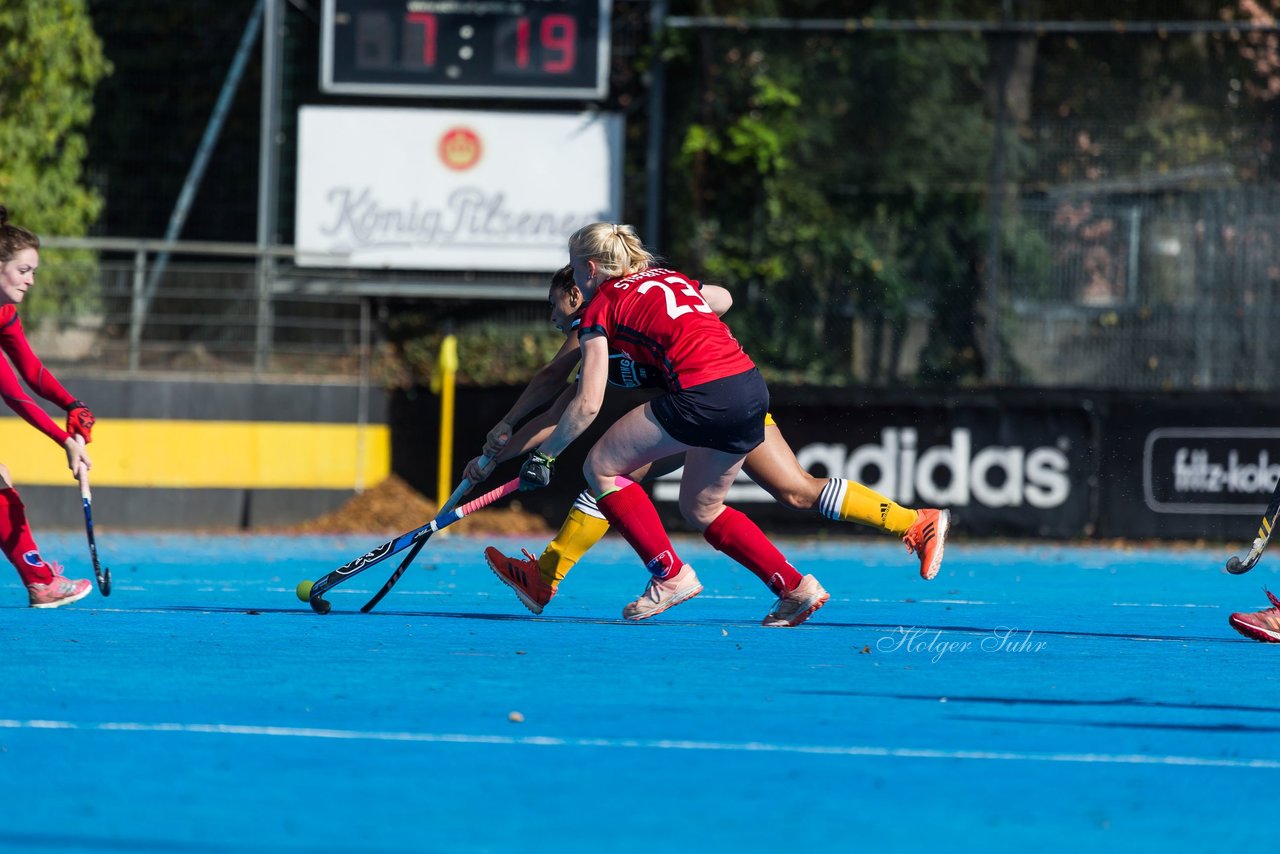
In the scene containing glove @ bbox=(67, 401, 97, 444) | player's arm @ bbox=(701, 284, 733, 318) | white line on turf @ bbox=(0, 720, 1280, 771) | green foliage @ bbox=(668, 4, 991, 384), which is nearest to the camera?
white line on turf @ bbox=(0, 720, 1280, 771)

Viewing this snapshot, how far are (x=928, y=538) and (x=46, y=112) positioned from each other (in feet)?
43.1

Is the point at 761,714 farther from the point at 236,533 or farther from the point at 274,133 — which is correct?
the point at 274,133

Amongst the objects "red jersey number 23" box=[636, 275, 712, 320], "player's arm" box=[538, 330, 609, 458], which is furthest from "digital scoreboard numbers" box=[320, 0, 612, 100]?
"player's arm" box=[538, 330, 609, 458]

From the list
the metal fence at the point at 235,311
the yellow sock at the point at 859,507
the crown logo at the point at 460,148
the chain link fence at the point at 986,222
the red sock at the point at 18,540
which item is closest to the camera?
the yellow sock at the point at 859,507

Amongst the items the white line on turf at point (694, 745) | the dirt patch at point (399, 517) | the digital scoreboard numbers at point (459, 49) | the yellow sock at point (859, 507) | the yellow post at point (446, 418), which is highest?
the digital scoreboard numbers at point (459, 49)

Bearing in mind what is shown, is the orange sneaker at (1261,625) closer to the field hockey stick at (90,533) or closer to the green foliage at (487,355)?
the field hockey stick at (90,533)

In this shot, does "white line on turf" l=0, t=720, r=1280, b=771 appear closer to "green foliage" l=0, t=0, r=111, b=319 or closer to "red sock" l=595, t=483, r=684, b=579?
Answer: "red sock" l=595, t=483, r=684, b=579

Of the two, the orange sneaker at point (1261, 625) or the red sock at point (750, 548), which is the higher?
the red sock at point (750, 548)

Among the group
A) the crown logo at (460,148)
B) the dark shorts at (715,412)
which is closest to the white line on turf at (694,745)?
the dark shorts at (715,412)

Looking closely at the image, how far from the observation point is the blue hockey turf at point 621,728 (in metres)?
4.10

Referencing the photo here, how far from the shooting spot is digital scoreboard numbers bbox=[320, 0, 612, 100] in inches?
698

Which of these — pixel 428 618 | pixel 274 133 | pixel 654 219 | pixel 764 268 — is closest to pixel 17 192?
pixel 274 133

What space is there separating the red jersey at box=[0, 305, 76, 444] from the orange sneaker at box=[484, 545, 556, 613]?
6.92ft

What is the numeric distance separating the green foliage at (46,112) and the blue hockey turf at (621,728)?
983 centimetres
